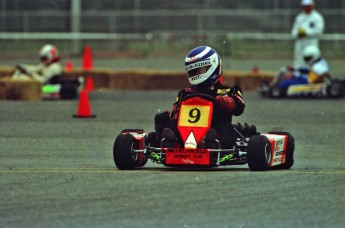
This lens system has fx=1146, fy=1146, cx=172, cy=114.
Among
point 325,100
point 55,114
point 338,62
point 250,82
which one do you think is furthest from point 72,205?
point 338,62

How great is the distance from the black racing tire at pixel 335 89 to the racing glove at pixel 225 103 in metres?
10.1

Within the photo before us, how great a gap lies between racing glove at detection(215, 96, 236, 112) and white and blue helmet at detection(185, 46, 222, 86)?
0.42 m

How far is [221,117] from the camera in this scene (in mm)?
10078

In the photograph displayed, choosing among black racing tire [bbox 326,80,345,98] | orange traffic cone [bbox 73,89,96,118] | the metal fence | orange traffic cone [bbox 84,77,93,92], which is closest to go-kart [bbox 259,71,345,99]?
black racing tire [bbox 326,80,345,98]

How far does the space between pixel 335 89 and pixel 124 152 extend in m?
10.4

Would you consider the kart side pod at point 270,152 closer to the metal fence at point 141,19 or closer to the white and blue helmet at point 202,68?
the white and blue helmet at point 202,68

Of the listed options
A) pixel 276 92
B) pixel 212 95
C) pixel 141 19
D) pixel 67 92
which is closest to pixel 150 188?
pixel 212 95

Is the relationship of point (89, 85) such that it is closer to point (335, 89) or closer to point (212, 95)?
point (335, 89)

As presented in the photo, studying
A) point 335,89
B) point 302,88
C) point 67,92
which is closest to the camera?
point 67,92

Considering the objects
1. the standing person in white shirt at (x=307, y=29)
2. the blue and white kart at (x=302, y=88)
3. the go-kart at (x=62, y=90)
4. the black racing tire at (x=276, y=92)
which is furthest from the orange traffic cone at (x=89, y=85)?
the standing person in white shirt at (x=307, y=29)

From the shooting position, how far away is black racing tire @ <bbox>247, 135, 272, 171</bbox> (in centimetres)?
965

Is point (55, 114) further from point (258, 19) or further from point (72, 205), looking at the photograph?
point (258, 19)

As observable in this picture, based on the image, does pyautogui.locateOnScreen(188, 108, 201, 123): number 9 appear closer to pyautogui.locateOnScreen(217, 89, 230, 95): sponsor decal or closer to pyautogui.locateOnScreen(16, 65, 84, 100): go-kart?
pyautogui.locateOnScreen(217, 89, 230, 95): sponsor decal

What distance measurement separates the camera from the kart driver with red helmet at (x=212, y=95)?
9977 millimetres
